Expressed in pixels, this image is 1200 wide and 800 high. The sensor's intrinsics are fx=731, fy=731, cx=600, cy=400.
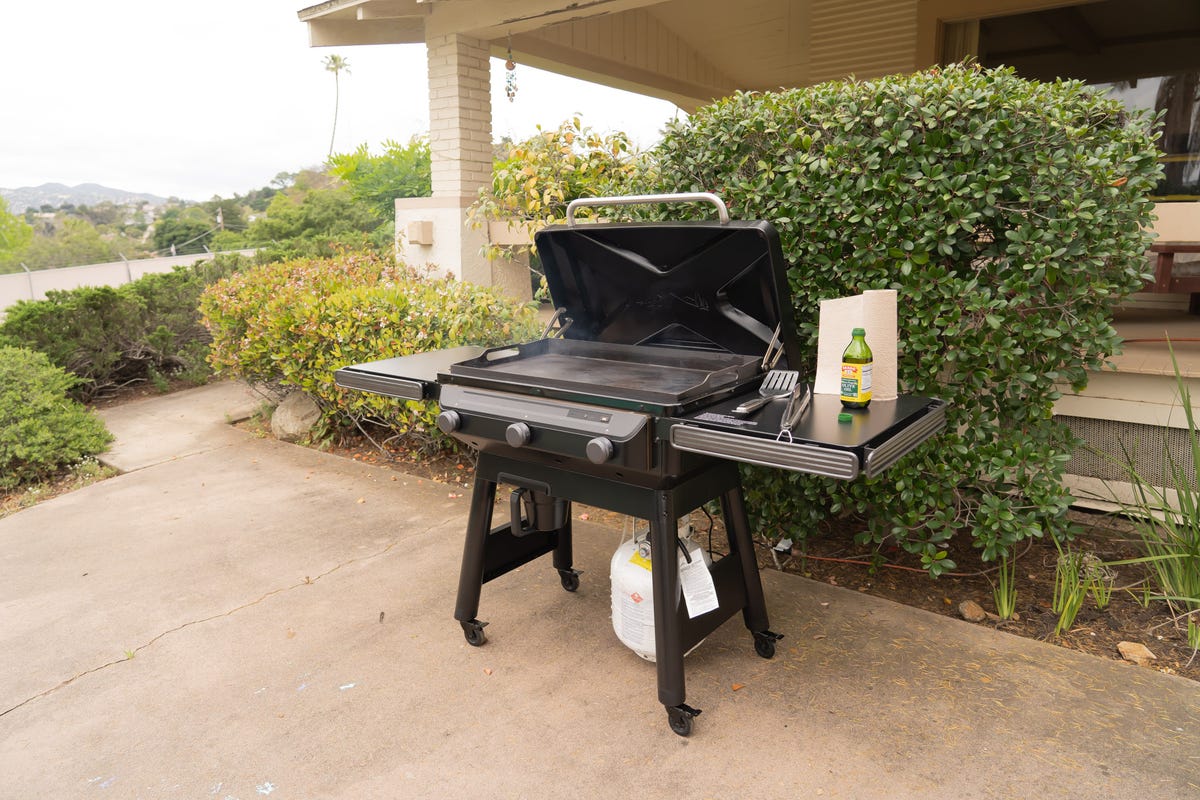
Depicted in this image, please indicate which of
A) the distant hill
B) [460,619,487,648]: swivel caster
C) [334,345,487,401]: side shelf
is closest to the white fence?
[334,345,487,401]: side shelf

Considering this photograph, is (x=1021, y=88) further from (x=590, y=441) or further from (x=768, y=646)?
(x=768, y=646)

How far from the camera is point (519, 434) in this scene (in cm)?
214

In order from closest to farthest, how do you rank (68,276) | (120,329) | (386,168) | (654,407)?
(654,407), (120,329), (68,276), (386,168)

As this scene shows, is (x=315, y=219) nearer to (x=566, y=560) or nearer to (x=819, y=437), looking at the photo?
(x=566, y=560)

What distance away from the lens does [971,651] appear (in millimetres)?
2592

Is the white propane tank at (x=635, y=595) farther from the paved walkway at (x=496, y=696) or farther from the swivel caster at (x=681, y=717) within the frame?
the swivel caster at (x=681, y=717)

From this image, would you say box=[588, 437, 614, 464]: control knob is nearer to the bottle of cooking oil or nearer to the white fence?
the bottle of cooking oil

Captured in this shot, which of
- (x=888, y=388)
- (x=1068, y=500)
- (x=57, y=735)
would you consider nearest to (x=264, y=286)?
(x=57, y=735)

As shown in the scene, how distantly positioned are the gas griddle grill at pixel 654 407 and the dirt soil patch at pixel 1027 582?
27.0 inches

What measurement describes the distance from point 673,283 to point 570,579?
138cm

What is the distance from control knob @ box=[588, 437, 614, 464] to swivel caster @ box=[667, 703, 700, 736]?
820 mm

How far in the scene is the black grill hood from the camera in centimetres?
229

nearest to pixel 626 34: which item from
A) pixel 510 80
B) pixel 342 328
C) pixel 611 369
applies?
pixel 510 80

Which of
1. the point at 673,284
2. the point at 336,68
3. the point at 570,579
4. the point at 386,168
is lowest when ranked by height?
the point at 570,579
